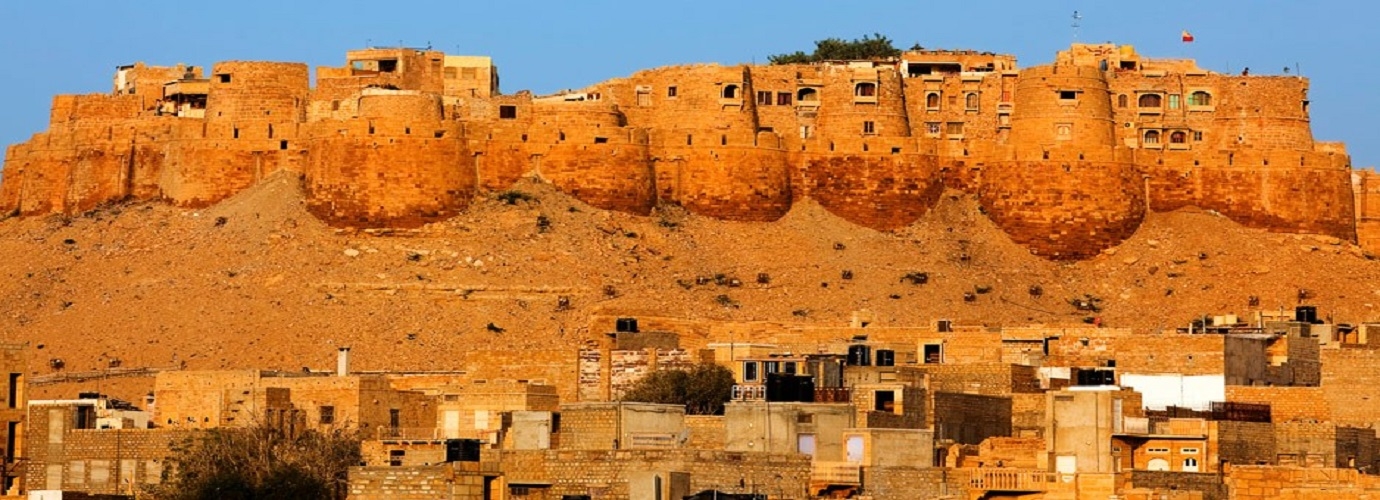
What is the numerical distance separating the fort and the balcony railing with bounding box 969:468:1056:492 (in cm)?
4510

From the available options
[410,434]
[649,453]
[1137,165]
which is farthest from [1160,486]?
[1137,165]

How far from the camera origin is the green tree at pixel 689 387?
51.8 meters

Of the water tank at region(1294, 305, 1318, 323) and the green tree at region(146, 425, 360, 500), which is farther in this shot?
the water tank at region(1294, 305, 1318, 323)

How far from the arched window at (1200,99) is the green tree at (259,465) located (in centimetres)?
3999

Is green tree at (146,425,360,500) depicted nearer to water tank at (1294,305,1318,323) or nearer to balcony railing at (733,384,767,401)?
balcony railing at (733,384,767,401)

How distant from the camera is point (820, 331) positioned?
6331cm

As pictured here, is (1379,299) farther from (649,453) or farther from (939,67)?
(649,453)

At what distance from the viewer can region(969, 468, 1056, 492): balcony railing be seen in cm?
3547

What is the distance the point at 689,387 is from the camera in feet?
176

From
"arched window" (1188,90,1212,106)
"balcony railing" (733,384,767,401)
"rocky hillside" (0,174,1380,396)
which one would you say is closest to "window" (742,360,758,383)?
"balcony railing" (733,384,767,401)

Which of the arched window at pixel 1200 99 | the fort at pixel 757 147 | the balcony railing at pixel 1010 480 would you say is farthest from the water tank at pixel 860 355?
the arched window at pixel 1200 99

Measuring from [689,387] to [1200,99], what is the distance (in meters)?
34.2

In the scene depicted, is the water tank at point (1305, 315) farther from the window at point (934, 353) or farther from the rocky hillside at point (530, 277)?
the rocky hillside at point (530, 277)

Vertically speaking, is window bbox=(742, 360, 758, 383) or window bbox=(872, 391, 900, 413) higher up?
window bbox=(742, 360, 758, 383)
